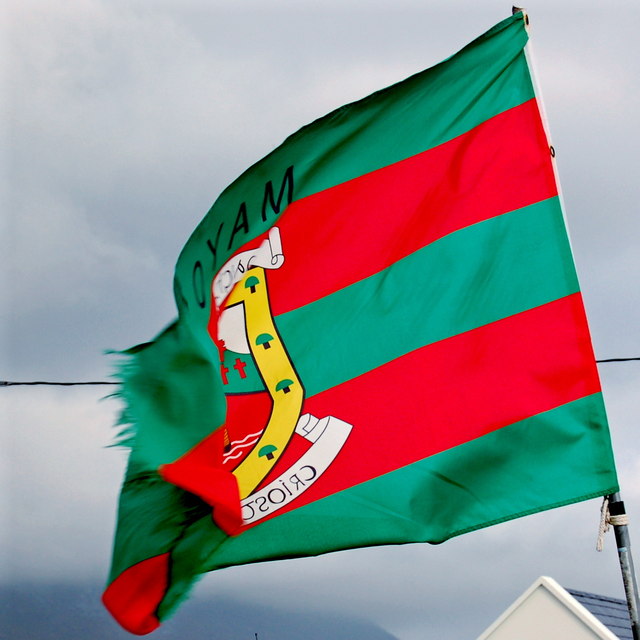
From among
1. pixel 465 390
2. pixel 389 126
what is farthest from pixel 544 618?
pixel 389 126

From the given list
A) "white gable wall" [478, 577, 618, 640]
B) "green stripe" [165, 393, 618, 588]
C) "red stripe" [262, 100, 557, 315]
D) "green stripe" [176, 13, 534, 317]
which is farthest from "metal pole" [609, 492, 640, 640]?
"white gable wall" [478, 577, 618, 640]

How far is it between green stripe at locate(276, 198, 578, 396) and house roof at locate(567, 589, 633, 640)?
283 inches

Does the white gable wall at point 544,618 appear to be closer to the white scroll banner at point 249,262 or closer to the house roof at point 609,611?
the house roof at point 609,611

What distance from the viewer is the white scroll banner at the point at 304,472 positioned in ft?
25.0

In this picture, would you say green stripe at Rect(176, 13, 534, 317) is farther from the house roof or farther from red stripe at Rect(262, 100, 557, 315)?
the house roof

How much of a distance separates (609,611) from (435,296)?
8.91 m

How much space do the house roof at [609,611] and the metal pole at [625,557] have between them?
22.5 feet

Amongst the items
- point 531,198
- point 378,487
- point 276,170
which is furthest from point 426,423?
point 276,170

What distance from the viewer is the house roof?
1388 centimetres

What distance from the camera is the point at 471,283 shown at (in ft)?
26.1

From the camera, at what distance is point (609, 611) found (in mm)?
15047

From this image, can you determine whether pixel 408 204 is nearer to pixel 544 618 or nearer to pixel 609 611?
pixel 544 618

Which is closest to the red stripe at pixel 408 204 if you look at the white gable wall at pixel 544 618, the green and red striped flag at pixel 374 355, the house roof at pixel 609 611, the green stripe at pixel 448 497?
the green and red striped flag at pixel 374 355

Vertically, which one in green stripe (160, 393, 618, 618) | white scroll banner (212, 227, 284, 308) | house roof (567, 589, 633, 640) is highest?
white scroll banner (212, 227, 284, 308)
